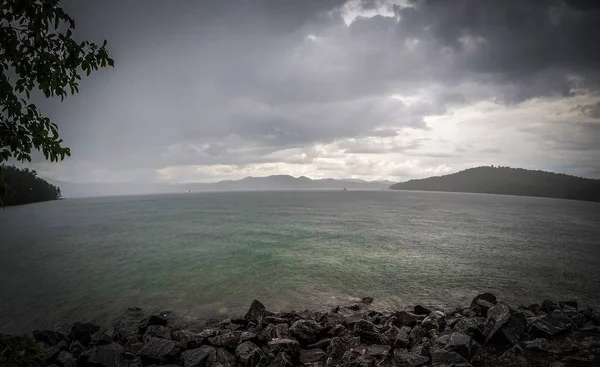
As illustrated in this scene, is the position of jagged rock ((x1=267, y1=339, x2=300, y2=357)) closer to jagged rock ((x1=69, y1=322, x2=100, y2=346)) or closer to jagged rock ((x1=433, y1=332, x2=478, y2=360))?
jagged rock ((x1=433, y1=332, x2=478, y2=360))

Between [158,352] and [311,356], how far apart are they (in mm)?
8188

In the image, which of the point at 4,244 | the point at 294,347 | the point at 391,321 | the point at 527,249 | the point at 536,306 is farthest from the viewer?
the point at 4,244

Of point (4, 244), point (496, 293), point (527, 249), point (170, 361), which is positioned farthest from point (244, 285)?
point (4, 244)

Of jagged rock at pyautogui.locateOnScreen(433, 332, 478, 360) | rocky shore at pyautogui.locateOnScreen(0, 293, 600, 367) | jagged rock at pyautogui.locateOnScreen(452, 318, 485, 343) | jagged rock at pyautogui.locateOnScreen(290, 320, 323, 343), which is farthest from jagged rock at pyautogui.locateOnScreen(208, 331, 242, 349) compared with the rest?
jagged rock at pyautogui.locateOnScreen(452, 318, 485, 343)

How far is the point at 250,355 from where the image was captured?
14.1 m

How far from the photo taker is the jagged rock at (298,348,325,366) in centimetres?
1447

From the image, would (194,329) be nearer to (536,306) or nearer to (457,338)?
(457,338)

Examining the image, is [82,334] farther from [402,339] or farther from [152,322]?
[402,339]

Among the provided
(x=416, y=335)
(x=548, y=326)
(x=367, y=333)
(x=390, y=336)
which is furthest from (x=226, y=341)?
(x=548, y=326)

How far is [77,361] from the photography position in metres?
14.5

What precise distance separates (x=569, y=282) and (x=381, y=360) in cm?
3640

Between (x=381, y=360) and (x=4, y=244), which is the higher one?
(x=381, y=360)

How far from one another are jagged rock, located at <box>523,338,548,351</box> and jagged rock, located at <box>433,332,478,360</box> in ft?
7.91

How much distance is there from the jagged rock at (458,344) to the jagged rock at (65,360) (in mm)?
18337
